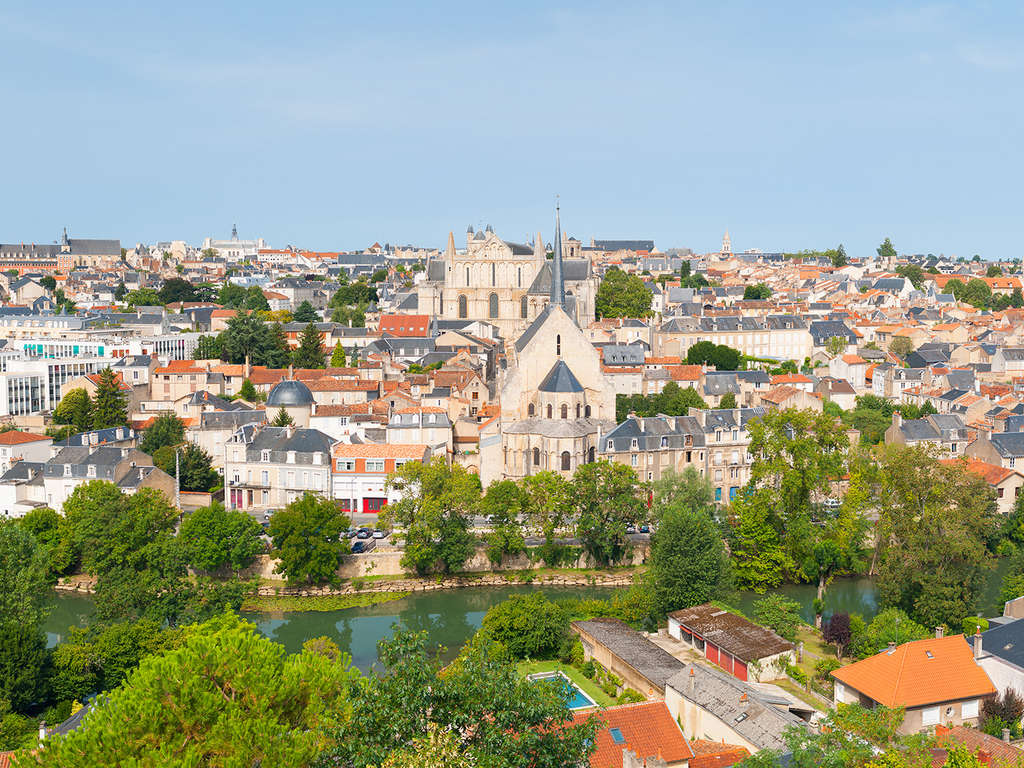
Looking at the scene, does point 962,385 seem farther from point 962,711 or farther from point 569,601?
point 962,711

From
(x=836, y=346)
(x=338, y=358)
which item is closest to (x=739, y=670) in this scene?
(x=338, y=358)

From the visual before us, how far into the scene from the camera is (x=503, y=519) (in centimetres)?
2845

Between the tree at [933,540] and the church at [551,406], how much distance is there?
10.9m

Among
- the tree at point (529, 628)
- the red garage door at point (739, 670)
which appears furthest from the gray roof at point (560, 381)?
the red garage door at point (739, 670)

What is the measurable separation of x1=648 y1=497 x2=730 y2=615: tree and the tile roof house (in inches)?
14.8

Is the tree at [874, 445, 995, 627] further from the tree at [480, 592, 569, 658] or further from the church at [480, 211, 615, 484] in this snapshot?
the church at [480, 211, 615, 484]

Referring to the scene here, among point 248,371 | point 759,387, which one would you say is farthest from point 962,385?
point 248,371

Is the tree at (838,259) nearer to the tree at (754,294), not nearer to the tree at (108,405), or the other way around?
the tree at (754,294)

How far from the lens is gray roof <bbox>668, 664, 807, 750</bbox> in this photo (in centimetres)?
1509

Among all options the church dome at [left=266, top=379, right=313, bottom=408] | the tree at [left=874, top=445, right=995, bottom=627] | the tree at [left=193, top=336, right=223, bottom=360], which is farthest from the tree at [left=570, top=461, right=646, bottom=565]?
the tree at [left=193, top=336, right=223, bottom=360]

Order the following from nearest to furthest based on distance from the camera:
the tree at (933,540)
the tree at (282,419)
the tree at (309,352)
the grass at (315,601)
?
the tree at (933,540), the grass at (315,601), the tree at (282,419), the tree at (309,352)

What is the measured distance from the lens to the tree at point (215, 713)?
12.2 meters

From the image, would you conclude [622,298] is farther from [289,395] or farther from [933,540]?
[933,540]

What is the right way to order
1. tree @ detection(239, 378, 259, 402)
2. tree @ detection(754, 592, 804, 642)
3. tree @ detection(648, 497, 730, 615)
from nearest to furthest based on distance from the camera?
tree @ detection(754, 592, 804, 642), tree @ detection(648, 497, 730, 615), tree @ detection(239, 378, 259, 402)
